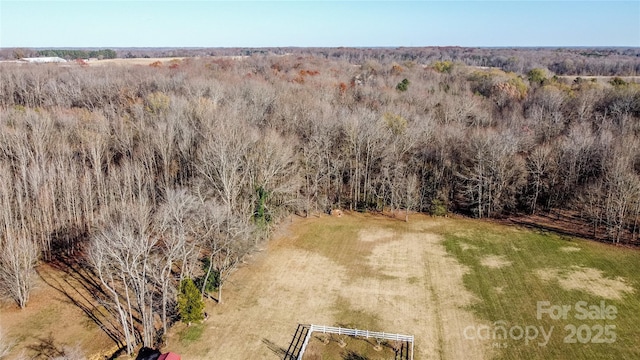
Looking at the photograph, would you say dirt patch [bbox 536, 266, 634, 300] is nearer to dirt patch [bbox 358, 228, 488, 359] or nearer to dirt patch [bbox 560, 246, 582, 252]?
dirt patch [bbox 560, 246, 582, 252]

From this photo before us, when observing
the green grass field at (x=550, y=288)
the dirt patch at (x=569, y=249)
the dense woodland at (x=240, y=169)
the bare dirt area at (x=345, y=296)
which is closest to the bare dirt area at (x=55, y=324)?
the dense woodland at (x=240, y=169)

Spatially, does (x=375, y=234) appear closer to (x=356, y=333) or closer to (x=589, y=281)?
(x=356, y=333)

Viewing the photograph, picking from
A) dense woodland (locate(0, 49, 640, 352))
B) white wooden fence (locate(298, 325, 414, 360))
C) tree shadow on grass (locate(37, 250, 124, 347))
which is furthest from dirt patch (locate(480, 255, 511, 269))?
tree shadow on grass (locate(37, 250, 124, 347))

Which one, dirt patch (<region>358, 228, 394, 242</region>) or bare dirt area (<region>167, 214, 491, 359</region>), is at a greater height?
dirt patch (<region>358, 228, 394, 242</region>)

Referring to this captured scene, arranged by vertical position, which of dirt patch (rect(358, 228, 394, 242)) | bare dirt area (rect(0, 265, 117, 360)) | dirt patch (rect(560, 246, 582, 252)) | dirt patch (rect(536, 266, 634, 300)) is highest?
dirt patch (rect(560, 246, 582, 252))

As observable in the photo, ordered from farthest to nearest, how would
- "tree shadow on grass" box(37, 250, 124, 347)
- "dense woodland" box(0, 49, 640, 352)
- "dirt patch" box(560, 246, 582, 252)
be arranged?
"dirt patch" box(560, 246, 582, 252)
"dense woodland" box(0, 49, 640, 352)
"tree shadow on grass" box(37, 250, 124, 347)

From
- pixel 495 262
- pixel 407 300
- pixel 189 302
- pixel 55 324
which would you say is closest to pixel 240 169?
pixel 189 302

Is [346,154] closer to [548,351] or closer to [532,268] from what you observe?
[532,268]
